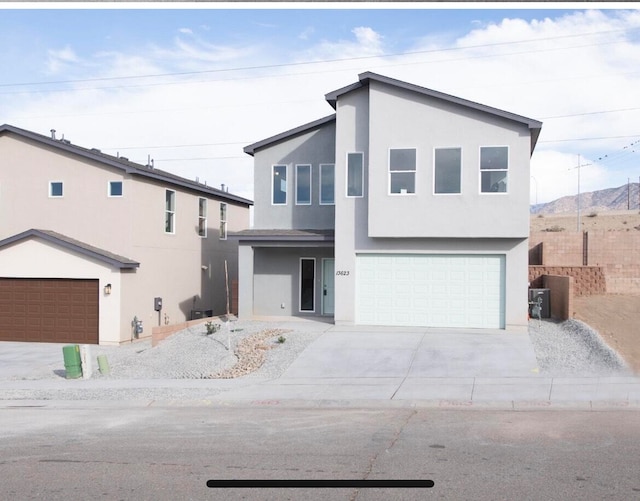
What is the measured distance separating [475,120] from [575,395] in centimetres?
1049

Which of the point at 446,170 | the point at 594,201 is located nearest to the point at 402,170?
the point at 446,170

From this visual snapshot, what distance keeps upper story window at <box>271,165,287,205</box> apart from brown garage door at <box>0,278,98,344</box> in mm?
6921

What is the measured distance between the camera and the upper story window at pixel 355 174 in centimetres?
2291

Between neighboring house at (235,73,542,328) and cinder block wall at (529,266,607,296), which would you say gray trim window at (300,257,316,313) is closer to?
neighboring house at (235,73,542,328)

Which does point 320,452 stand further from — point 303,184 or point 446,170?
point 303,184

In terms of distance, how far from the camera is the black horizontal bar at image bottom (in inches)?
307

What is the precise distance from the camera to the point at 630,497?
734 centimetres

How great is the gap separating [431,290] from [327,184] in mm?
5656

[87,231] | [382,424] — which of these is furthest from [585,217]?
[382,424]

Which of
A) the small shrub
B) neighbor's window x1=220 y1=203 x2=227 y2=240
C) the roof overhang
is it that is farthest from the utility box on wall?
neighbor's window x1=220 y1=203 x2=227 y2=240

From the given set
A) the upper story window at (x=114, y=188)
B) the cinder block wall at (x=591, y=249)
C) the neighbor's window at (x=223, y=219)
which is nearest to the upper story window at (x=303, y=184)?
the upper story window at (x=114, y=188)

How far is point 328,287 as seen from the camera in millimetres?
25500

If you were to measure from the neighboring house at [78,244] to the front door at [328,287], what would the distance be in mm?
6016

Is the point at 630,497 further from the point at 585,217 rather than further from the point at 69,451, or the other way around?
the point at 585,217
